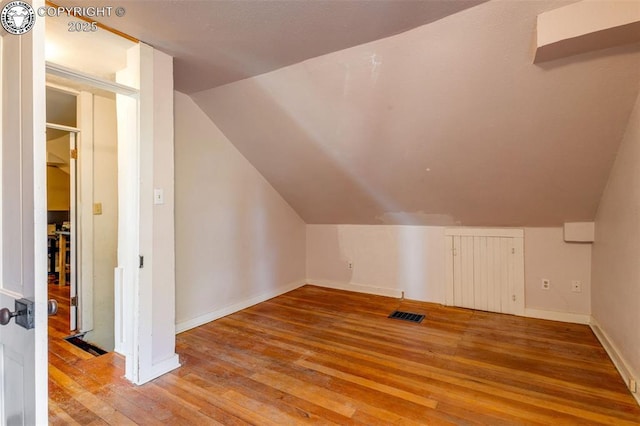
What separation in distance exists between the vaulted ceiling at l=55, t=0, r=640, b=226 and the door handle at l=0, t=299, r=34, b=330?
63.7 inches

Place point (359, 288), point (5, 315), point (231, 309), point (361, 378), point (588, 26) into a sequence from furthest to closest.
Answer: point (359, 288) < point (231, 309) < point (361, 378) < point (588, 26) < point (5, 315)

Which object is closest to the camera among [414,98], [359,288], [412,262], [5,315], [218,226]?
[5,315]

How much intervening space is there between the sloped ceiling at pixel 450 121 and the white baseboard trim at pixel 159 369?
7.05 feet

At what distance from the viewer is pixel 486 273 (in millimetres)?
3420

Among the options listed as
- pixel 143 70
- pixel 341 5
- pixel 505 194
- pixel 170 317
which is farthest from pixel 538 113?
pixel 170 317

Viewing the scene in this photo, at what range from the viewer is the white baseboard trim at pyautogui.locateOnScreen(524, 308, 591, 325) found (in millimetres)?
2998

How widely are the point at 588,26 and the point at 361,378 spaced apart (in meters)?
2.44

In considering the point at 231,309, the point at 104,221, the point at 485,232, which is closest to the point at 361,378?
the point at 231,309

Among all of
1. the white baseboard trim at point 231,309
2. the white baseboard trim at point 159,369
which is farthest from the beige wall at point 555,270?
the white baseboard trim at point 159,369

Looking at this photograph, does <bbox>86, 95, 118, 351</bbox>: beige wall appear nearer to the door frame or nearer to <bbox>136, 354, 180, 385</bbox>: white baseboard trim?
the door frame

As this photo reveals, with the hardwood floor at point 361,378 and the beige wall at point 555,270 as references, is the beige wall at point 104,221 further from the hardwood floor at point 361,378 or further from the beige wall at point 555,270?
the beige wall at point 555,270

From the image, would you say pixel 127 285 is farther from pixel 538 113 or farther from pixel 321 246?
pixel 538 113

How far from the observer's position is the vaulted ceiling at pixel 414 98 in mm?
1815

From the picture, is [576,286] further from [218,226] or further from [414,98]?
[218,226]
